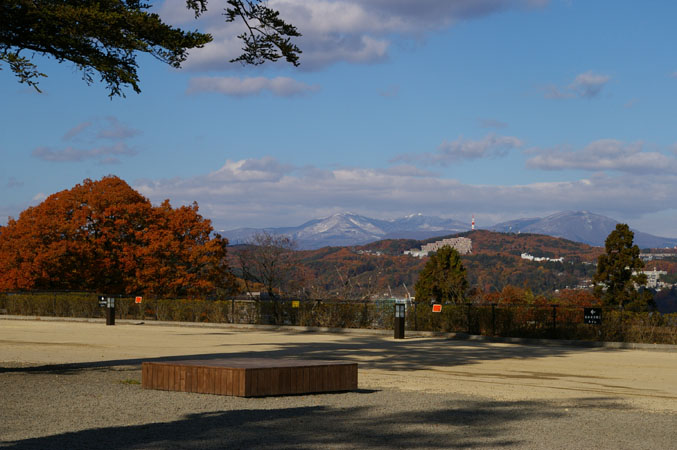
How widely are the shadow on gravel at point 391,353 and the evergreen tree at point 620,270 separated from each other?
24.2 m

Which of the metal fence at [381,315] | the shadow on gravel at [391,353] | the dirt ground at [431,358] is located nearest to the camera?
the dirt ground at [431,358]

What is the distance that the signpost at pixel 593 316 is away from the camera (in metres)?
28.5

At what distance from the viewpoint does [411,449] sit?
→ 332 inches

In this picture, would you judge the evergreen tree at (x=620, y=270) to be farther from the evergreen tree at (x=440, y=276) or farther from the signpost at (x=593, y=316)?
the signpost at (x=593, y=316)

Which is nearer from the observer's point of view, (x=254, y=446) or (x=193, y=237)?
(x=254, y=446)

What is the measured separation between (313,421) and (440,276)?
173ft

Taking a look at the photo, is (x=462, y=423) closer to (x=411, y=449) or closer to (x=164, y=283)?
(x=411, y=449)

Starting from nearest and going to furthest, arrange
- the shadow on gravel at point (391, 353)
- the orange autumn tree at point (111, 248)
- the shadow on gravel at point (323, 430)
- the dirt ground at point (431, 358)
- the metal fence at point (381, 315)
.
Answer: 1. the shadow on gravel at point (323, 430)
2. the dirt ground at point (431, 358)
3. the shadow on gravel at point (391, 353)
4. the metal fence at point (381, 315)
5. the orange autumn tree at point (111, 248)

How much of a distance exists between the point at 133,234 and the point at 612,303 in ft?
102

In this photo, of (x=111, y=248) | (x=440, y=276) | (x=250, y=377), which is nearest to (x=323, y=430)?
(x=250, y=377)

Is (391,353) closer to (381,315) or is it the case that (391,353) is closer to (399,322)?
(399,322)

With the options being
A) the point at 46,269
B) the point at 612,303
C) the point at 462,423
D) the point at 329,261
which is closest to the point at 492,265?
the point at 329,261

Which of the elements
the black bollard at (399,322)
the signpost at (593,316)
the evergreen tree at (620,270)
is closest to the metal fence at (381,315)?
the signpost at (593,316)

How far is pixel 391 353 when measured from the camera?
76.1 feet
